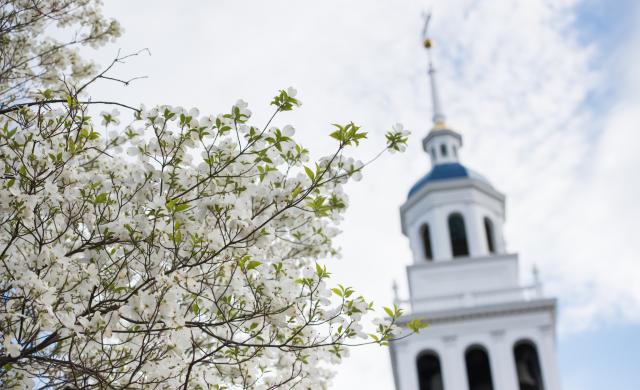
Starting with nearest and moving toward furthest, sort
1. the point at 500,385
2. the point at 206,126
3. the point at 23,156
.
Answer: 1. the point at 23,156
2. the point at 206,126
3. the point at 500,385

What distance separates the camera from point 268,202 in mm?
5578

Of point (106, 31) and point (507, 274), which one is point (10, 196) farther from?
point (507, 274)

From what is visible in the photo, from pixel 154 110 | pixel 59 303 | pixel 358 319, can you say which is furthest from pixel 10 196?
pixel 358 319

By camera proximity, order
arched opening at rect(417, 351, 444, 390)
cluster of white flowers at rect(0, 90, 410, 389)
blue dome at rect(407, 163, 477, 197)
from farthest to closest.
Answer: blue dome at rect(407, 163, 477, 197), arched opening at rect(417, 351, 444, 390), cluster of white flowers at rect(0, 90, 410, 389)

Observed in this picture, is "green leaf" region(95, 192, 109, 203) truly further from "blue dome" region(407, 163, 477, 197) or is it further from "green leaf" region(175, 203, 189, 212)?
"blue dome" region(407, 163, 477, 197)

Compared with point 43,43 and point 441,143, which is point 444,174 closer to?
point 441,143

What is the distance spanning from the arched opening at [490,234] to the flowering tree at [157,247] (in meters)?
22.5

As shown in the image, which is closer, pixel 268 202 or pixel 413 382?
pixel 268 202

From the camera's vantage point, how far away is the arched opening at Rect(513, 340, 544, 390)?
80.6ft

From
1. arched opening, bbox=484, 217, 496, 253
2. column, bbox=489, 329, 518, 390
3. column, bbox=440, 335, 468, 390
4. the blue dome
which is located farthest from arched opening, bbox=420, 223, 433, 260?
column, bbox=489, 329, 518, 390

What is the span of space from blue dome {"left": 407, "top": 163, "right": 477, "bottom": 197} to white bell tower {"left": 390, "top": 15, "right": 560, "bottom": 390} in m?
0.04

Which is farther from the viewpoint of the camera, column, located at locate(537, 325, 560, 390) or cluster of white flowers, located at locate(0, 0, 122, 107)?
column, located at locate(537, 325, 560, 390)

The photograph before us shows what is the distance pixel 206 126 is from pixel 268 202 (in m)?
0.67

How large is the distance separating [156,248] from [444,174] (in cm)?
2405
